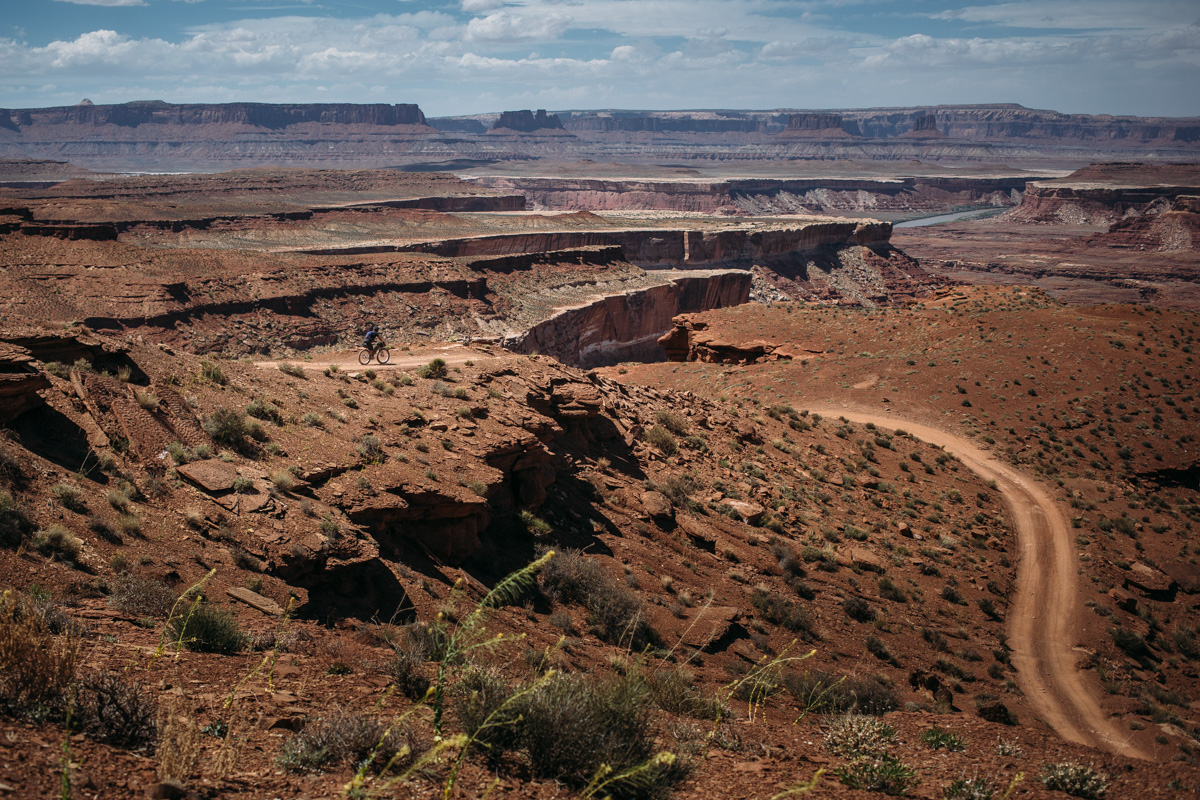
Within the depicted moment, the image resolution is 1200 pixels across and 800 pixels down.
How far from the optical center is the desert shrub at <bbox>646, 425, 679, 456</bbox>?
21.3 m

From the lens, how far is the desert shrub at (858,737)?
815 cm

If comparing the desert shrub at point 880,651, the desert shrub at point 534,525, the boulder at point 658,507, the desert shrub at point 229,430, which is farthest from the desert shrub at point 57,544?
the desert shrub at point 880,651

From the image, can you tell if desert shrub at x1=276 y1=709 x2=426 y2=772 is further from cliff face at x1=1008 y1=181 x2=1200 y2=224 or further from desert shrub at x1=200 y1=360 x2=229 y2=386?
cliff face at x1=1008 y1=181 x2=1200 y2=224

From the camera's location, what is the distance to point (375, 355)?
2439 cm

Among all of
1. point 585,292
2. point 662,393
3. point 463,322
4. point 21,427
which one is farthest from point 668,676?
point 585,292

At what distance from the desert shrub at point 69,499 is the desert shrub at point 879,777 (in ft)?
29.1

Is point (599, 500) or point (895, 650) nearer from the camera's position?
point (895, 650)

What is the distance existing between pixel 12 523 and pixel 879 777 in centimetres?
903

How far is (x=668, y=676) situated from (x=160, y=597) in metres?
5.64

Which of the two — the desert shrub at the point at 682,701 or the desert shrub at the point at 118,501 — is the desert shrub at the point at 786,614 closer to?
the desert shrub at the point at 682,701

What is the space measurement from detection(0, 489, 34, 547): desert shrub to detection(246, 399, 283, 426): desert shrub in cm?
481

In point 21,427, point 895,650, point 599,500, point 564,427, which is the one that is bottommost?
point 895,650

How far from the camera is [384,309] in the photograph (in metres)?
50.6

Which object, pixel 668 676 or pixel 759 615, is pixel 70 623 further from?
pixel 759 615
